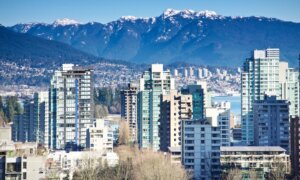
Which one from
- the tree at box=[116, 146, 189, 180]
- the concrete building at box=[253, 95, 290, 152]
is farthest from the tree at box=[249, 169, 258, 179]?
the concrete building at box=[253, 95, 290, 152]

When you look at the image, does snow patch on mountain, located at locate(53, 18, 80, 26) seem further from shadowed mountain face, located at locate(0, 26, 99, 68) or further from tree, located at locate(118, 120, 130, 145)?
tree, located at locate(118, 120, 130, 145)

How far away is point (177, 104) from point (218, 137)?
6958 millimetres

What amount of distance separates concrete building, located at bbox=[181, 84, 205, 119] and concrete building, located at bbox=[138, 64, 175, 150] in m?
0.80

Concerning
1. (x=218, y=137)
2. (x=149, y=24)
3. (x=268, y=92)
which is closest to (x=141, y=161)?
(x=218, y=137)

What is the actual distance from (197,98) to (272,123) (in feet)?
12.0

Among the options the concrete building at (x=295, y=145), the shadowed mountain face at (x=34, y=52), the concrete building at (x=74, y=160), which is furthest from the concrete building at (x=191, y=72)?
the concrete building at (x=295, y=145)

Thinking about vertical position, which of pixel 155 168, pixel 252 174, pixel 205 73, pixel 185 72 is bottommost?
Answer: pixel 252 174

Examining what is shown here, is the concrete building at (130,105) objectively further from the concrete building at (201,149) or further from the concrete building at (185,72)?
the concrete building at (185,72)

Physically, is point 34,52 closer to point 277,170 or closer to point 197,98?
point 197,98

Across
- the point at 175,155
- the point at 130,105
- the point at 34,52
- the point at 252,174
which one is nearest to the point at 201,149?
the point at 175,155

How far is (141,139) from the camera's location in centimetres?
3538

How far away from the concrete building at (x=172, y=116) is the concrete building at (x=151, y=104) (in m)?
1.46

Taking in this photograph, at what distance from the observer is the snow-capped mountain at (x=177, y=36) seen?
163250mm

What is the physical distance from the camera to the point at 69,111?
118 ft
